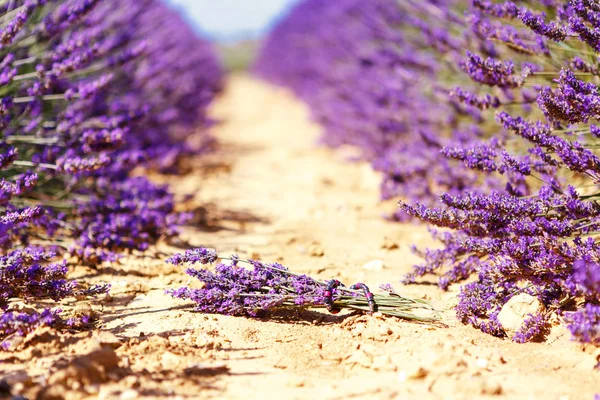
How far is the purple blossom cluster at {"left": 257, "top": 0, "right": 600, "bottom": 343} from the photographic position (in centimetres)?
230

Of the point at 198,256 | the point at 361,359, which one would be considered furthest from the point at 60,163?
the point at 361,359

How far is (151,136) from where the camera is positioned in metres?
5.51

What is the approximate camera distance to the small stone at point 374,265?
3.25 meters

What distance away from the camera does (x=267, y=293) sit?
249cm

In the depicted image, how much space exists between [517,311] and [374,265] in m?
0.95

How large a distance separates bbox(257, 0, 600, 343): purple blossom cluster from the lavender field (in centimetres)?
1

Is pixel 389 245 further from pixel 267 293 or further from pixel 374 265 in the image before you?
pixel 267 293

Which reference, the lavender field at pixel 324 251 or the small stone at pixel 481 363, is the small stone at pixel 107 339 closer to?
the lavender field at pixel 324 251

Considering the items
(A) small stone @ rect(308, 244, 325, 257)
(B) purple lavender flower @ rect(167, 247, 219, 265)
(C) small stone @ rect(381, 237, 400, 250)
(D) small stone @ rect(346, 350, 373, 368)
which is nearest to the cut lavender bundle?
(B) purple lavender flower @ rect(167, 247, 219, 265)

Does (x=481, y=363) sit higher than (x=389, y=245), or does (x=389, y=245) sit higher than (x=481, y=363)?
(x=481, y=363)

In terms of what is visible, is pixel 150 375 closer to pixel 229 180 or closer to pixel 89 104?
pixel 89 104

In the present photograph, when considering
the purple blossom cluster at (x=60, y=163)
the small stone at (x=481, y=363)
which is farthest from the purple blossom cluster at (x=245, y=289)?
the small stone at (x=481, y=363)

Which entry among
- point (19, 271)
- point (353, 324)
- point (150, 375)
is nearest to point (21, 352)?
point (19, 271)

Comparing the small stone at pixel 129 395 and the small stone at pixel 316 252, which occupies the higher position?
the small stone at pixel 129 395
